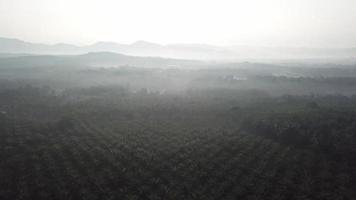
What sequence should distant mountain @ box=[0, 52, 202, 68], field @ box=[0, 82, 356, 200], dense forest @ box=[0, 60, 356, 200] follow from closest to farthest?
field @ box=[0, 82, 356, 200] → dense forest @ box=[0, 60, 356, 200] → distant mountain @ box=[0, 52, 202, 68]

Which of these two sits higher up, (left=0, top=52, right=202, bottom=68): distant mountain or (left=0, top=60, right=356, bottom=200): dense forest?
(left=0, top=52, right=202, bottom=68): distant mountain

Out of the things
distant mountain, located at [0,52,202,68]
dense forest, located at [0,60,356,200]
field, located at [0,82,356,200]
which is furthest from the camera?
distant mountain, located at [0,52,202,68]

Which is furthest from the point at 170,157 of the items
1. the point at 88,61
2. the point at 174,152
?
the point at 88,61

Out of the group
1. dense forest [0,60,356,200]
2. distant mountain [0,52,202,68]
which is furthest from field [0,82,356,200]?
distant mountain [0,52,202,68]

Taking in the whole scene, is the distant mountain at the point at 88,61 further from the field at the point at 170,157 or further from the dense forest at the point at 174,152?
the field at the point at 170,157

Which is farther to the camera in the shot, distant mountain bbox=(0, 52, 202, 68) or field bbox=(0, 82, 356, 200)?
distant mountain bbox=(0, 52, 202, 68)

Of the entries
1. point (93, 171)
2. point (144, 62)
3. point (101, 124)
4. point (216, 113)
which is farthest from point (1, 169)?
point (144, 62)

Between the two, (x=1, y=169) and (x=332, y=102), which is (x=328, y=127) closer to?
(x=332, y=102)

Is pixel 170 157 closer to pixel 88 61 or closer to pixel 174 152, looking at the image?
pixel 174 152

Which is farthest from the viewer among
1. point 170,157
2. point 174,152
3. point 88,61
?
point 88,61

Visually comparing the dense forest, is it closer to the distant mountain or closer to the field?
the field

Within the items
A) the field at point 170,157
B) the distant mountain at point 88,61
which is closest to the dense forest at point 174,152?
the field at point 170,157
